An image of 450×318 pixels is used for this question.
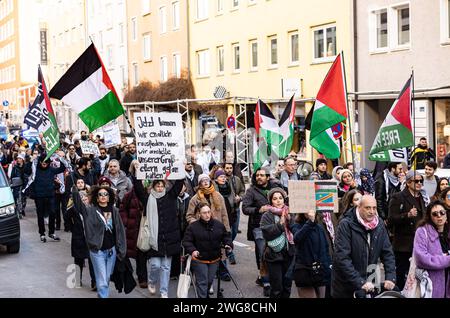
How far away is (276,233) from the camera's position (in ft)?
30.8

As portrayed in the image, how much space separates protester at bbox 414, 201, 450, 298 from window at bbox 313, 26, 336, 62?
67.1 feet

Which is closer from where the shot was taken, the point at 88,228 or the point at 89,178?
the point at 88,228

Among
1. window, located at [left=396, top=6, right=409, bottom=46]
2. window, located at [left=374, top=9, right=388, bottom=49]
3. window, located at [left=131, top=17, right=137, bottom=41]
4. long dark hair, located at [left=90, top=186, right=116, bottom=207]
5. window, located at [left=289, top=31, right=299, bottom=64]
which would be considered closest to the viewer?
long dark hair, located at [left=90, top=186, right=116, bottom=207]

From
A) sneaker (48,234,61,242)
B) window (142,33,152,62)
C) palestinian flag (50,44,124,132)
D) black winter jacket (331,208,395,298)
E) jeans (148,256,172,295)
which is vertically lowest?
sneaker (48,234,61,242)

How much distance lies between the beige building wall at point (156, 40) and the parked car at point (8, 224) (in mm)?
25812

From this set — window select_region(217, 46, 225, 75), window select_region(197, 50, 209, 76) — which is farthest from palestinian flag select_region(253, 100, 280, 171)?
window select_region(197, 50, 209, 76)

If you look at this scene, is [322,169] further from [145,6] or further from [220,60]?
[145,6]

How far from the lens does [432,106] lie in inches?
920

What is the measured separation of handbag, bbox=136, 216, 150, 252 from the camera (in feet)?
35.6

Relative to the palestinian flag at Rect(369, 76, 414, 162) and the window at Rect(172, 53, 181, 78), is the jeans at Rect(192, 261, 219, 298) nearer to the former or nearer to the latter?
the palestinian flag at Rect(369, 76, 414, 162)

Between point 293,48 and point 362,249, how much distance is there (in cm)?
2341

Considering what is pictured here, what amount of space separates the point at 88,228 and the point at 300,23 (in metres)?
20.7

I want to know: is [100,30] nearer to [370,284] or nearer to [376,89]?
[376,89]

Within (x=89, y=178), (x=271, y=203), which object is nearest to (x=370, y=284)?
(x=271, y=203)
